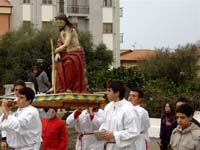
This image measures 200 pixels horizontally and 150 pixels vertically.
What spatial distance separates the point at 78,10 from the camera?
56156 millimetres

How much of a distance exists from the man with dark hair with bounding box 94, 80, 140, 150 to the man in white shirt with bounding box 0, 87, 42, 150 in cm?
102

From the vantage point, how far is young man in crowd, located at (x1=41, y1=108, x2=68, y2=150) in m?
11.2

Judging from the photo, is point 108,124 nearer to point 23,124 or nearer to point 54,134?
point 23,124

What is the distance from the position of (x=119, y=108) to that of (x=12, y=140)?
1.63 metres

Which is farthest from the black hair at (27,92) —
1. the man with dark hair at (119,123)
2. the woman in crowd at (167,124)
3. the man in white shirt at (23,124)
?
the woman in crowd at (167,124)

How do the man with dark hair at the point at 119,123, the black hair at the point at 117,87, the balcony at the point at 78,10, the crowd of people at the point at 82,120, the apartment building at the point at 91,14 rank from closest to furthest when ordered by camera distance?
the crowd of people at the point at 82,120
the man with dark hair at the point at 119,123
the black hair at the point at 117,87
the apartment building at the point at 91,14
the balcony at the point at 78,10

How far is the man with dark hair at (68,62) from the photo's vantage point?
11195 mm

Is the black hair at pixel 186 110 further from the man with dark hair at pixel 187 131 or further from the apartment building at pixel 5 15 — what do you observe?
the apartment building at pixel 5 15

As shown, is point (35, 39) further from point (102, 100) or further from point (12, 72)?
point (102, 100)

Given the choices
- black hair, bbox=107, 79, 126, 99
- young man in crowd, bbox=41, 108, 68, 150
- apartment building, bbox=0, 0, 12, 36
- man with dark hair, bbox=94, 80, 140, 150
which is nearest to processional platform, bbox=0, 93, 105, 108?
young man in crowd, bbox=41, 108, 68, 150

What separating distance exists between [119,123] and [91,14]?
1901 inches

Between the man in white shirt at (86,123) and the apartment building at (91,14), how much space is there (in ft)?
145

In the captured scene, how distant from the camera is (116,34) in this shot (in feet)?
186

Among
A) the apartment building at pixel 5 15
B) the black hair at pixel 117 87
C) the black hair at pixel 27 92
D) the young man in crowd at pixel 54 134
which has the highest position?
the apartment building at pixel 5 15
